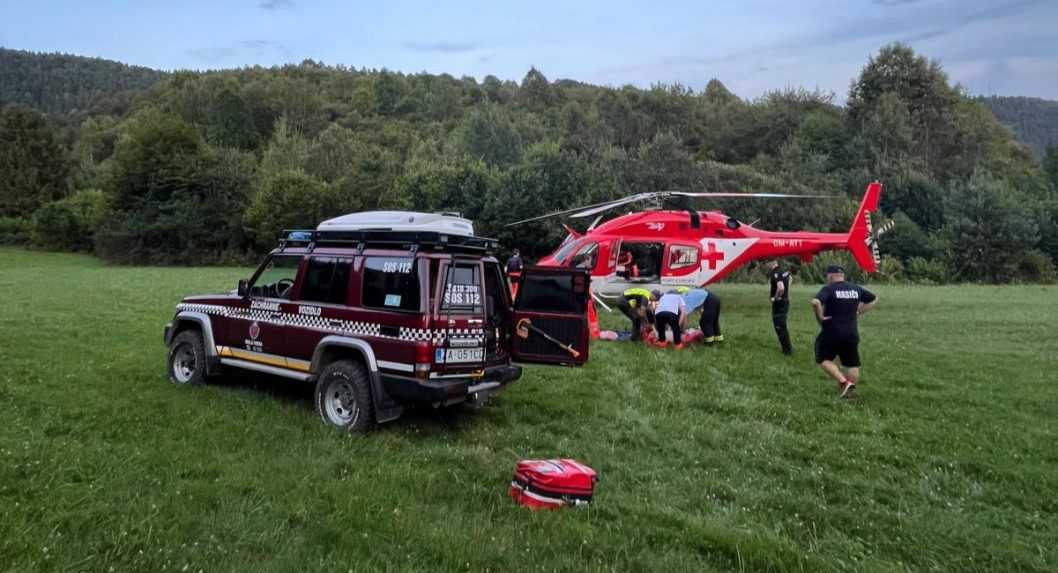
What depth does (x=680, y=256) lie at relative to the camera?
1827 centimetres

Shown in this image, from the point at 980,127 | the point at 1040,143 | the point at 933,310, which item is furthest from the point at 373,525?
the point at 1040,143

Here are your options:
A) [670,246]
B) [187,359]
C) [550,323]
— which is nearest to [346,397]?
[550,323]

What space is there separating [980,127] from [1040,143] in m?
57.9

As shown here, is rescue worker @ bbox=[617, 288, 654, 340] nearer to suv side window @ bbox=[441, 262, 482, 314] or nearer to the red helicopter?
the red helicopter

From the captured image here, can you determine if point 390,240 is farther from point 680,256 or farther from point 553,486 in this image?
point 680,256

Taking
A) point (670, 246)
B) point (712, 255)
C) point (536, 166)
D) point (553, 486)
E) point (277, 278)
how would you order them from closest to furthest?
point (553, 486) < point (277, 278) < point (670, 246) < point (712, 255) < point (536, 166)

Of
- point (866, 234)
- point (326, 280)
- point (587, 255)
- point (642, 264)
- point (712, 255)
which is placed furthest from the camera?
point (866, 234)

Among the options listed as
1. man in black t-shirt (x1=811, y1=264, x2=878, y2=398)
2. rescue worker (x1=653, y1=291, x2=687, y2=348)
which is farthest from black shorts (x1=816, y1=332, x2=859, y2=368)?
rescue worker (x1=653, y1=291, x2=687, y2=348)

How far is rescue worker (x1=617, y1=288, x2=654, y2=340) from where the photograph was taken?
13.5 m

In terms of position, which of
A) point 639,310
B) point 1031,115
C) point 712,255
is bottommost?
point 639,310

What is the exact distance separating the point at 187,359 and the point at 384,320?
3588 millimetres

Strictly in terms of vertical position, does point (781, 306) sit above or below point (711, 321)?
above

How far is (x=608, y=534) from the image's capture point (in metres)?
4.84

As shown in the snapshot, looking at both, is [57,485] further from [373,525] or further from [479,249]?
[479,249]
